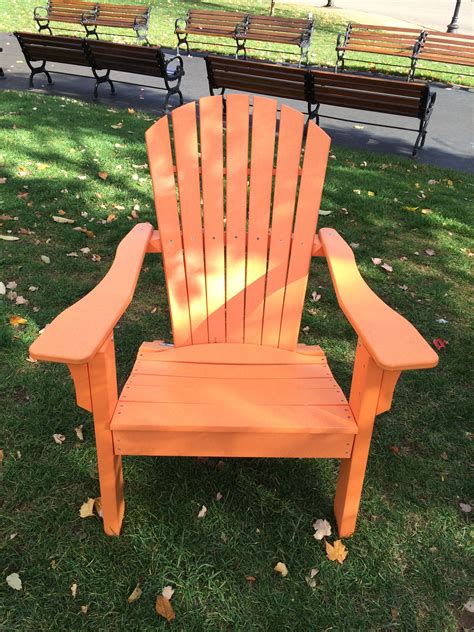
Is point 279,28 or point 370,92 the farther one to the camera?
point 279,28

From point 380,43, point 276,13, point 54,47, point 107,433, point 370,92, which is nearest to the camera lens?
point 107,433

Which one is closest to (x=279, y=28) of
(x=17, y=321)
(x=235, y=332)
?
(x=17, y=321)

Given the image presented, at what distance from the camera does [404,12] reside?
21.9 metres

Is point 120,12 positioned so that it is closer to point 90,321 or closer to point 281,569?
point 90,321

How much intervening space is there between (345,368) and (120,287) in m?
1.52

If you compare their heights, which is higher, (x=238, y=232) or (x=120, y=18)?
(x=238, y=232)

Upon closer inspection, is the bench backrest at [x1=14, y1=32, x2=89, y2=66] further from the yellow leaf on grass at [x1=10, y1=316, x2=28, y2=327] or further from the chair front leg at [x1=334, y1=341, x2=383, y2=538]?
the chair front leg at [x1=334, y1=341, x2=383, y2=538]

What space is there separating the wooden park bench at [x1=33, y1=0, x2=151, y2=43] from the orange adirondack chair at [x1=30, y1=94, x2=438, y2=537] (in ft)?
32.5

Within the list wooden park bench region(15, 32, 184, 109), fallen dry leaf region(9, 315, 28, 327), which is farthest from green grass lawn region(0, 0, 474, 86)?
fallen dry leaf region(9, 315, 28, 327)

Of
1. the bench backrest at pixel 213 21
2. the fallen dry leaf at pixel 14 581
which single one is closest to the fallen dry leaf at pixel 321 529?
the fallen dry leaf at pixel 14 581

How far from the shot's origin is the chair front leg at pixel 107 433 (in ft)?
5.66

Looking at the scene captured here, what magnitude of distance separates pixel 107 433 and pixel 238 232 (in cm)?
106

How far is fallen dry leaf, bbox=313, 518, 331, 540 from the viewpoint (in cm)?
210

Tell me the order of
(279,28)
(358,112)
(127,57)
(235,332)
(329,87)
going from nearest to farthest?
(235,332), (329,87), (127,57), (358,112), (279,28)
